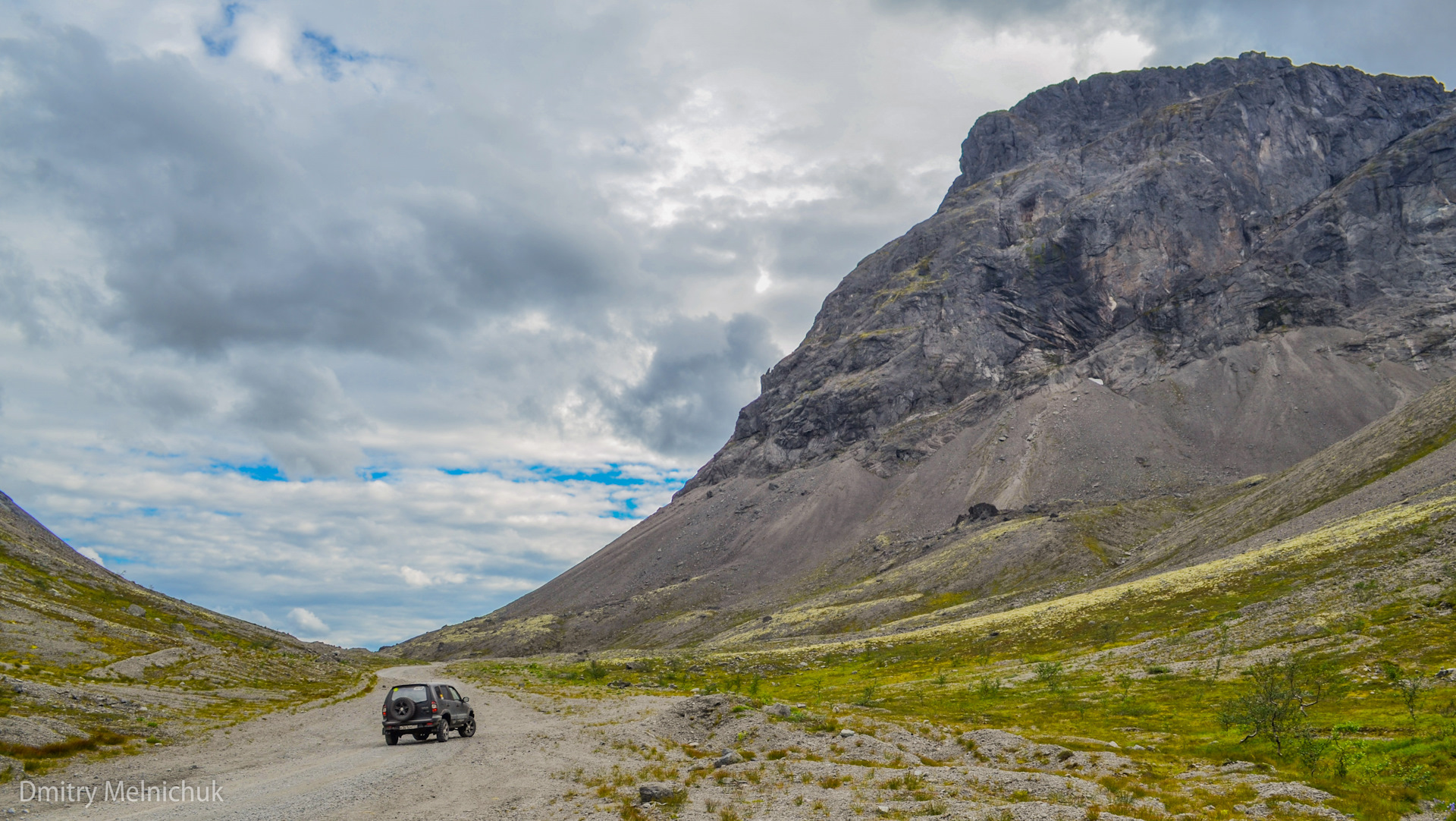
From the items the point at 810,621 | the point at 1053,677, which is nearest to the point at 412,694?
the point at 1053,677

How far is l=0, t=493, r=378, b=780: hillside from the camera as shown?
30.5 m

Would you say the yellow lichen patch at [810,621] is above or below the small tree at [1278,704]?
below

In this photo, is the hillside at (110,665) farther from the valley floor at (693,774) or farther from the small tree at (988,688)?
the small tree at (988,688)

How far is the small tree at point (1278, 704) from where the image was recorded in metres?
28.9

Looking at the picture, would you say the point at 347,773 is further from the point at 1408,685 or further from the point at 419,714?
the point at 1408,685

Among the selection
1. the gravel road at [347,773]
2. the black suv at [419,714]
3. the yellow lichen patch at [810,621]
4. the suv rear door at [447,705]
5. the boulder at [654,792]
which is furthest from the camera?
the yellow lichen patch at [810,621]

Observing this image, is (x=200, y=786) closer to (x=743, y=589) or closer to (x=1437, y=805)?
(x=1437, y=805)

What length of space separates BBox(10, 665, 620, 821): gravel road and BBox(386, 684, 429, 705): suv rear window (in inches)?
74.9

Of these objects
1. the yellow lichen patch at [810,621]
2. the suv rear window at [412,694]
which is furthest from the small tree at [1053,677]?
the yellow lichen patch at [810,621]

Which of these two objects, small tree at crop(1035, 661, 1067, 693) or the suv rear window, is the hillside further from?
small tree at crop(1035, 661, 1067, 693)

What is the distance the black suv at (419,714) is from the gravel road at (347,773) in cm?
70

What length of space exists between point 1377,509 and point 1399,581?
33.0 m

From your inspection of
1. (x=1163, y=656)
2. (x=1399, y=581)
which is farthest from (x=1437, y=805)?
(x=1399, y=581)

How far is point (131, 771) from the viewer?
24656 millimetres
